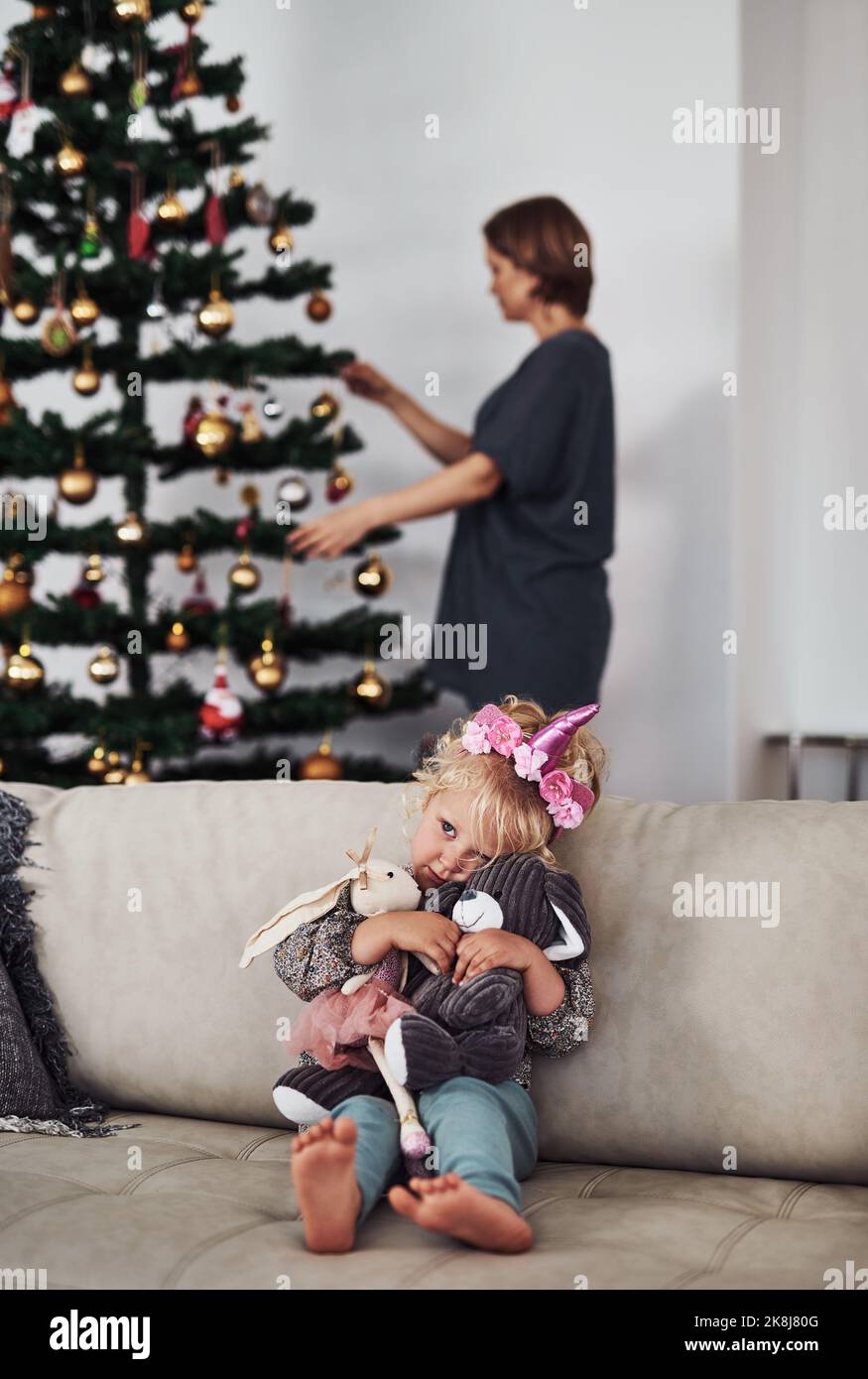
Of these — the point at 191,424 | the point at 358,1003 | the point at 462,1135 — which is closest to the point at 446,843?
the point at 358,1003

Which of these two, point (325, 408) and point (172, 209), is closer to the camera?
point (172, 209)

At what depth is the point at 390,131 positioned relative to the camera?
3.44 meters

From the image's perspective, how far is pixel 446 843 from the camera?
4.49 feet

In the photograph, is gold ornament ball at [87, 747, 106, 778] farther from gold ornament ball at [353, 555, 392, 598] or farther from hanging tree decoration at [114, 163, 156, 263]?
hanging tree decoration at [114, 163, 156, 263]

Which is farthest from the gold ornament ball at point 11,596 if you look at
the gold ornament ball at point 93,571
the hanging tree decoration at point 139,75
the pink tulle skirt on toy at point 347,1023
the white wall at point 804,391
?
the white wall at point 804,391

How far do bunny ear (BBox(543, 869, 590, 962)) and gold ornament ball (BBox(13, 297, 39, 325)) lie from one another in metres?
1.87

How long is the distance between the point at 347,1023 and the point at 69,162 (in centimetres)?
194

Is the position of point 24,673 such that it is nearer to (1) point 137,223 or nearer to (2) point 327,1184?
(1) point 137,223

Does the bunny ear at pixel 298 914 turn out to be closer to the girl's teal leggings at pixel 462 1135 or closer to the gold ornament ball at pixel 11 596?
the girl's teal leggings at pixel 462 1135

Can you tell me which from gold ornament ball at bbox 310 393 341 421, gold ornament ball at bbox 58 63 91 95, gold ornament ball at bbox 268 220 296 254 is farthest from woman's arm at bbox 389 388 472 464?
gold ornament ball at bbox 58 63 91 95

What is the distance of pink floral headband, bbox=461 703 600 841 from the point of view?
1.35 meters

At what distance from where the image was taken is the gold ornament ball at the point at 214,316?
2570mm

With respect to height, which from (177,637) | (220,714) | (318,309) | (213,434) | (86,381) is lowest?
(220,714)
